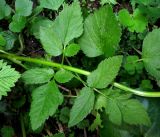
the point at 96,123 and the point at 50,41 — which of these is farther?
the point at 96,123

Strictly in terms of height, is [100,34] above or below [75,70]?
above

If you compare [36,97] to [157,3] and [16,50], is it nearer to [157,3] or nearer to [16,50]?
[16,50]

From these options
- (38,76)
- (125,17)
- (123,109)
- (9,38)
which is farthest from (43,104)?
(125,17)

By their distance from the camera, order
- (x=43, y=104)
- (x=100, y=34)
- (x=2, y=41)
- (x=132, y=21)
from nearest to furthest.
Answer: (x=43, y=104)
(x=100, y=34)
(x=2, y=41)
(x=132, y=21)

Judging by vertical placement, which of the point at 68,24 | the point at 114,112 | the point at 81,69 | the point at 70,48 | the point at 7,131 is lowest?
the point at 7,131

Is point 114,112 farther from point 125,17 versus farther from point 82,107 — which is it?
point 125,17

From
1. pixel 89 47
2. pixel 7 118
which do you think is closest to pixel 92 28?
pixel 89 47
